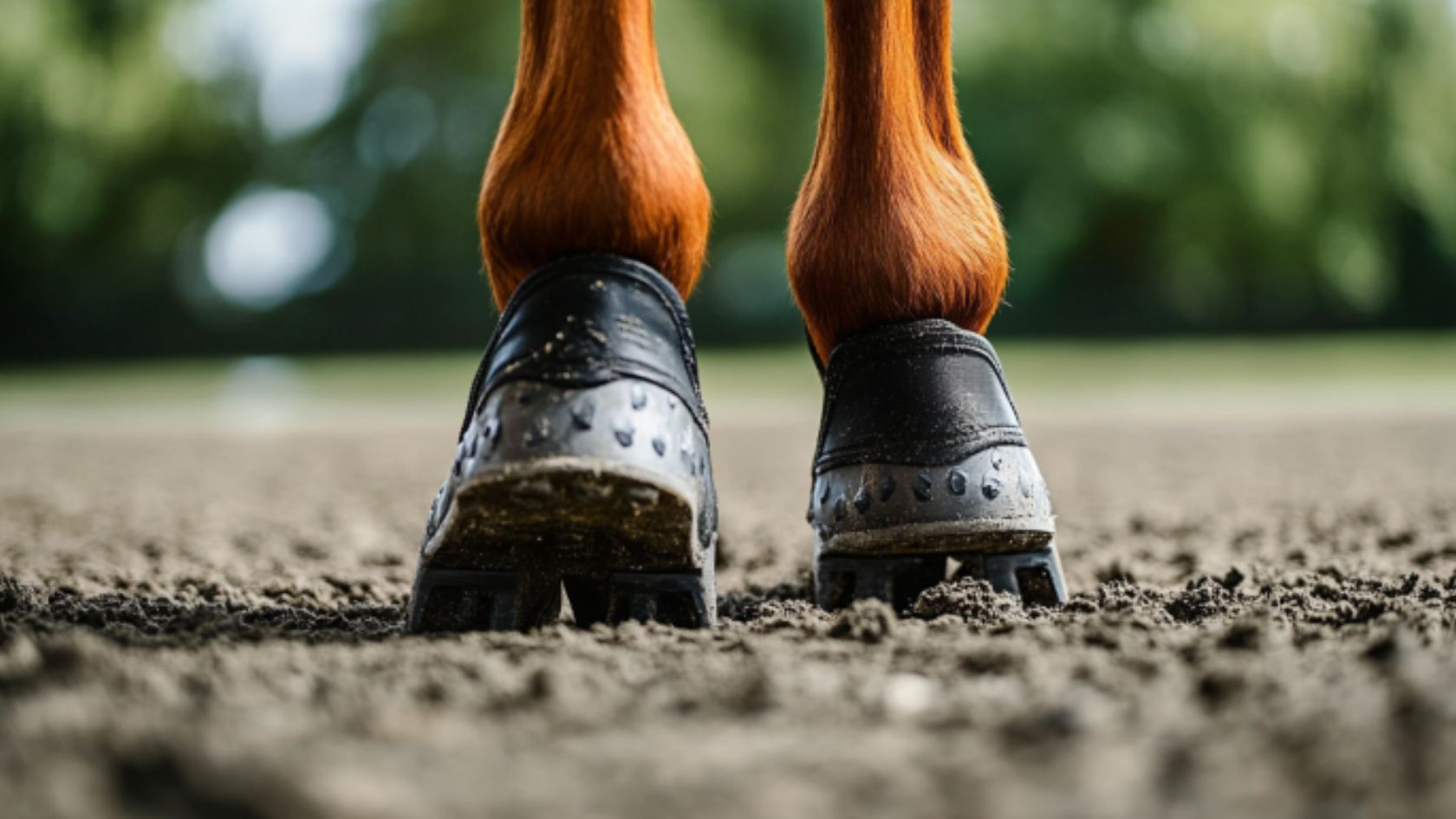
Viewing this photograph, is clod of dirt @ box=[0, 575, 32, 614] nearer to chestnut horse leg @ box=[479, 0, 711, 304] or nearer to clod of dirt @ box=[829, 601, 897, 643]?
chestnut horse leg @ box=[479, 0, 711, 304]

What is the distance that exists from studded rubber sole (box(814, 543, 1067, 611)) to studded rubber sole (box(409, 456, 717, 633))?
158 mm

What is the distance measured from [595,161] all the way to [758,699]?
1.75ft

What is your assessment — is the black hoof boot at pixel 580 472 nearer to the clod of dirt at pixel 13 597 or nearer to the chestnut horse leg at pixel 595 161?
the chestnut horse leg at pixel 595 161

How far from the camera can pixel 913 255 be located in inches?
50.6

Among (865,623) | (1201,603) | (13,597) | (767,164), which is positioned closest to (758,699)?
(865,623)

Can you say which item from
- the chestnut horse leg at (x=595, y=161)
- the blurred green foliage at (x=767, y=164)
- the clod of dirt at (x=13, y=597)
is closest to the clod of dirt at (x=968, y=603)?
the chestnut horse leg at (x=595, y=161)

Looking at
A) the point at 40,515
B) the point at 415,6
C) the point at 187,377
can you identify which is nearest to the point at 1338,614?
the point at 40,515

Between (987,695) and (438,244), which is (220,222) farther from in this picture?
(987,695)

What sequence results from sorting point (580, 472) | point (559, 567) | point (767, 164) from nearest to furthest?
→ point (580, 472), point (559, 567), point (767, 164)

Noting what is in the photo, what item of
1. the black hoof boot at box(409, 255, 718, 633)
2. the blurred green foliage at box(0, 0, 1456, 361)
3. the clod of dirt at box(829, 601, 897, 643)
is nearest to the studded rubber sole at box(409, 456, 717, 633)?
the black hoof boot at box(409, 255, 718, 633)

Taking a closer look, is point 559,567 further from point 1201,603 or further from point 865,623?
point 1201,603

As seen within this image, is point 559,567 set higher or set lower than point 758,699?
higher

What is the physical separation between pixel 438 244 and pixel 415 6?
9.24 feet

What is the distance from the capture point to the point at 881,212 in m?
1.30
